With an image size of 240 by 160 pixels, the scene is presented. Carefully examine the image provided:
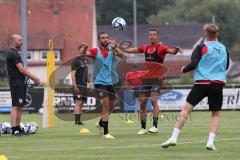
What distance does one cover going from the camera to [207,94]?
13375 millimetres

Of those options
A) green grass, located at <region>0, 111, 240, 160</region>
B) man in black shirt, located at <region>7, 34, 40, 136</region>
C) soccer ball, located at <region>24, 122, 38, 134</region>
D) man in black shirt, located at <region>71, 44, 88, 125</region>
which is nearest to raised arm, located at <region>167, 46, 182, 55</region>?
green grass, located at <region>0, 111, 240, 160</region>

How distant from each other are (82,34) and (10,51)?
5750 centimetres

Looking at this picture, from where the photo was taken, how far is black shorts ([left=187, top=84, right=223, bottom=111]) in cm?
1328

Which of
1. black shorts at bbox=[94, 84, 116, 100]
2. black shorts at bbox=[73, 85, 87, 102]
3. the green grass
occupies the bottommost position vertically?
the green grass

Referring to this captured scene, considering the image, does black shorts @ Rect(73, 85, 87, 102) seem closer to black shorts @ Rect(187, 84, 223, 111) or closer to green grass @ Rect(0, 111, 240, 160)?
green grass @ Rect(0, 111, 240, 160)

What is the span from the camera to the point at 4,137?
54.9ft

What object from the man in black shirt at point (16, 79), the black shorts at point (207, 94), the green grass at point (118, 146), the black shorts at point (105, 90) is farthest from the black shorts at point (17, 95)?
the black shorts at point (207, 94)

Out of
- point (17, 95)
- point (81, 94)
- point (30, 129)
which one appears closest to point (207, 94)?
point (17, 95)

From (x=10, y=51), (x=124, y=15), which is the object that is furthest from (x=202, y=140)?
(x=124, y=15)

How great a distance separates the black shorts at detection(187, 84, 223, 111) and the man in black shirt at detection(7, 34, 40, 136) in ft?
14.6

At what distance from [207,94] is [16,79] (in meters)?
4.98

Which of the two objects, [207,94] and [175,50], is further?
[175,50]

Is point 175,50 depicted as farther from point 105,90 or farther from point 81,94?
point 81,94

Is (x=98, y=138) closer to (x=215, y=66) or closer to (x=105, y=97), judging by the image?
(x=105, y=97)
